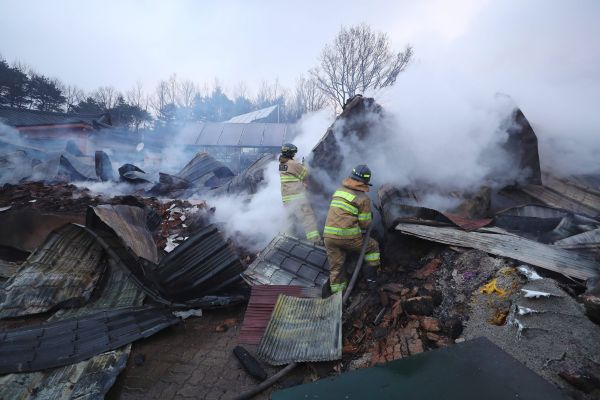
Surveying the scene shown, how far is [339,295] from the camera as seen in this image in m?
3.44

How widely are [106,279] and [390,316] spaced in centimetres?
387

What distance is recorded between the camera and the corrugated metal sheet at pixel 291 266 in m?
4.20

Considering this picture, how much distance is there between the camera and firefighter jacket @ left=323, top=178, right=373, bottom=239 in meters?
→ 3.79

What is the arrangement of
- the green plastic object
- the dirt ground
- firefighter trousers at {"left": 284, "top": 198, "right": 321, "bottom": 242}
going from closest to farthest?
the green plastic object
the dirt ground
firefighter trousers at {"left": 284, "top": 198, "right": 321, "bottom": 242}

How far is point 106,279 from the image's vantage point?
4.25 metres

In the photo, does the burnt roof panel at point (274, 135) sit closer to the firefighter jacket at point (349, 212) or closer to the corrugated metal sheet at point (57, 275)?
the corrugated metal sheet at point (57, 275)

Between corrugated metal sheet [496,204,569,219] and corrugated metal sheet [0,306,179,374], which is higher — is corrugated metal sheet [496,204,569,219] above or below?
above

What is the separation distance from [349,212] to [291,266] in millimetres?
1260

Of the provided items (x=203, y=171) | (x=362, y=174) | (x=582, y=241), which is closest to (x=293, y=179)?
(x=362, y=174)

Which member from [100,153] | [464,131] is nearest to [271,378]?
[464,131]

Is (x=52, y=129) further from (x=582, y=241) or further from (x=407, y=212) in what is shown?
(x=582, y=241)

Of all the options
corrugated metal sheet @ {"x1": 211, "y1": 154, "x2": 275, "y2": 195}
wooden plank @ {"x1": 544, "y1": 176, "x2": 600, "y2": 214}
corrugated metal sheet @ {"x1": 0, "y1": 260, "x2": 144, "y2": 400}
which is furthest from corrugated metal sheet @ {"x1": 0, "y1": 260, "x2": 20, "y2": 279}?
wooden plank @ {"x1": 544, "y1": 176, "x2": 600, "y2": 214}

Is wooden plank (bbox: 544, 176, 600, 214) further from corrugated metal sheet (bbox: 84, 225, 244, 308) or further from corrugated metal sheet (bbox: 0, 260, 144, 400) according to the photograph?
corrugated metal sheet (bbox: 0, 260, 144, 400)

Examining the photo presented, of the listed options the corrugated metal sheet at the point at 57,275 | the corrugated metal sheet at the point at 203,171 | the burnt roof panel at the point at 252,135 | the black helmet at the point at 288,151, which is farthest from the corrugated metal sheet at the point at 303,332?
the burnt roof panel at the point at 252,135
